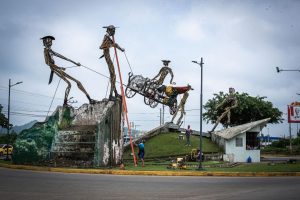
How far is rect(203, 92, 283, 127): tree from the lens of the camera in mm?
45750

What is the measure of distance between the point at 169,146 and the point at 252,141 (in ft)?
22.1

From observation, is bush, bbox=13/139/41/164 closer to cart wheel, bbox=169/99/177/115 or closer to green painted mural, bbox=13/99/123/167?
green painted mural, bbox=13/99/123/167

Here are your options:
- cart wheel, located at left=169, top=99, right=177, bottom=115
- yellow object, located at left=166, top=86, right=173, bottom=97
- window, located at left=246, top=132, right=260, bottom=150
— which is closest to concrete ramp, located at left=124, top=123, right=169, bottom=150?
cart wheel, located at left=169, top=99, right=177, bottom=115

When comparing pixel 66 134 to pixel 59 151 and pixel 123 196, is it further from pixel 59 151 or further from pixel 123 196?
pixel 123 196

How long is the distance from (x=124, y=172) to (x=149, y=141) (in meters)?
15.0

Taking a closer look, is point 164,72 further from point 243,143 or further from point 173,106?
point 243,143

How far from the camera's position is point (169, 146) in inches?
1219

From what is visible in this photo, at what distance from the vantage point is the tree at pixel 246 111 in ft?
150

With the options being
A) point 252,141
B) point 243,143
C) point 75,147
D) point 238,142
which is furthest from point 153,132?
point 75,147

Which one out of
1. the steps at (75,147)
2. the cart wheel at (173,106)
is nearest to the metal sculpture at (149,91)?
the cart wheel at (173,106)

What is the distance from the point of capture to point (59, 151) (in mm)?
22859

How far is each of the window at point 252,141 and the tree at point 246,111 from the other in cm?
1571

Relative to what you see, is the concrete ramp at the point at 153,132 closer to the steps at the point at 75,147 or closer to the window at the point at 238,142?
the window at the point at 238,142

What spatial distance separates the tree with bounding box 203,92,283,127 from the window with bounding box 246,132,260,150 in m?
15.7
